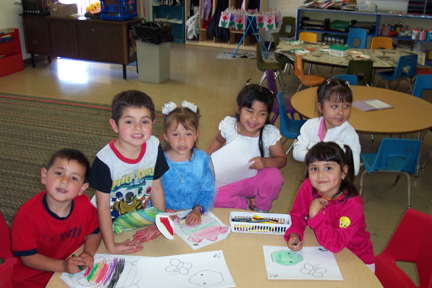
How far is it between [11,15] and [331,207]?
664 centimetres

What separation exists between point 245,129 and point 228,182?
353 mm

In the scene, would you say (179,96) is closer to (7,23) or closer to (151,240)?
(7,23)

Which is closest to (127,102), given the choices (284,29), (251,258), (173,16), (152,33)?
(251,258)

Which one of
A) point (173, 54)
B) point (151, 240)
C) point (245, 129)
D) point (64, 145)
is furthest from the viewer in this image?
point (173, 54)

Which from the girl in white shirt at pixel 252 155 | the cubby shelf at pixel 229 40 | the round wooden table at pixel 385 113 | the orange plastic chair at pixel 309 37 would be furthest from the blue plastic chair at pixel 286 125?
the cubby shelf at pixel 229 40

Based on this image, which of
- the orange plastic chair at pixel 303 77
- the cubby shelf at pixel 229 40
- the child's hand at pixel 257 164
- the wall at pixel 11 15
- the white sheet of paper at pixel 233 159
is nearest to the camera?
the child's hand at pixel 257 164

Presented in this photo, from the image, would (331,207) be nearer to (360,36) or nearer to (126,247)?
(126,247)

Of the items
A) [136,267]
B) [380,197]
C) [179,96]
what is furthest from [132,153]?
[179,96]

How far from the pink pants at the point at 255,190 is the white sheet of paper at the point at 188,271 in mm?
909

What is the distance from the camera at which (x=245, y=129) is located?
7.39ft

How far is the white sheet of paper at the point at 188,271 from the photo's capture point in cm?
119

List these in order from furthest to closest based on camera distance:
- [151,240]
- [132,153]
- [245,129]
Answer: [245,129] → [132,153] → [151,240]

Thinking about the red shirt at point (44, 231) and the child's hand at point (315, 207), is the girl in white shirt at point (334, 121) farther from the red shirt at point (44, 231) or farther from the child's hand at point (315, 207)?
the red shirt at point (44, 231)

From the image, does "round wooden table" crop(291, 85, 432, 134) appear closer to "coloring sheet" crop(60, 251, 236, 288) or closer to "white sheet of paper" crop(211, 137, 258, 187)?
"white sheet of paper" crop(211, 137, 258, 187)
